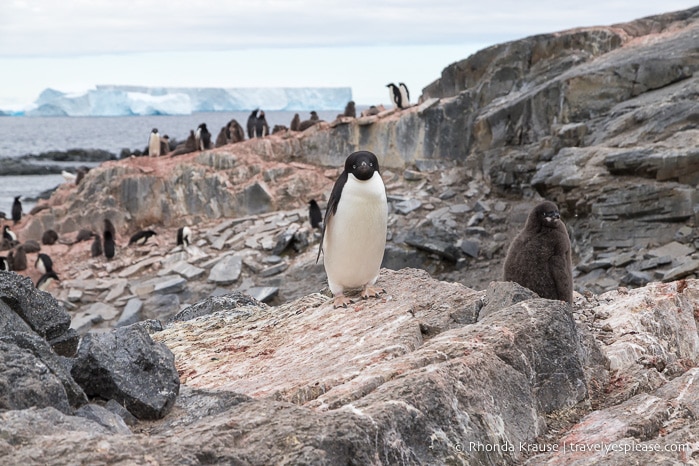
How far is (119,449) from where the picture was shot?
303 centimetres

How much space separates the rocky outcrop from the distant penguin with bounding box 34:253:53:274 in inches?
548

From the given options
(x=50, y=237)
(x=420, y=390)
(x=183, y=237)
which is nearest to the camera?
(x=420, y=390)

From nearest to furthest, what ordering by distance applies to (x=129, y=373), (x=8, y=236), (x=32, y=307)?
(x=129, y=373) → (x=32, y=307) → (x=8, y=236)

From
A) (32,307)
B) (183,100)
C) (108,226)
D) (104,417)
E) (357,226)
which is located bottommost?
(108,226)

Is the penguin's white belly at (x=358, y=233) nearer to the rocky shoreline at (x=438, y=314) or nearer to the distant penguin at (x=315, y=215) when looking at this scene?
the rocky shoreline at (x=438, y=314)

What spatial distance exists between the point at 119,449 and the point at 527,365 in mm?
2478

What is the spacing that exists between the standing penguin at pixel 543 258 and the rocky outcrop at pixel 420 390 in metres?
0.35

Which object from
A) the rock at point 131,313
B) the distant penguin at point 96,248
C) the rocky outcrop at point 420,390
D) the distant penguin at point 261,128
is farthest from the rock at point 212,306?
the distant penguin at point 261,128

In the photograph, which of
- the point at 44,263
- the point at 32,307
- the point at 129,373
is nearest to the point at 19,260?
the point at 44,263

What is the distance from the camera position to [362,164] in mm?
6555

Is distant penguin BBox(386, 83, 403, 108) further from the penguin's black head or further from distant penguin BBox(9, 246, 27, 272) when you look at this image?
the penguin's black head

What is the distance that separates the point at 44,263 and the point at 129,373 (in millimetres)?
16388

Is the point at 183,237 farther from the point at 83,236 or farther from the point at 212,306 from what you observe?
the point at 212,306

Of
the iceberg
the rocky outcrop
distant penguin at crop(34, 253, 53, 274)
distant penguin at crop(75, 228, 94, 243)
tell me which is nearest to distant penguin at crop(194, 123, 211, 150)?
distant penguin at crop(75, 228, 94, 243)
